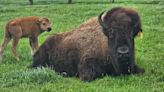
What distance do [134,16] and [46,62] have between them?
9.98 ft

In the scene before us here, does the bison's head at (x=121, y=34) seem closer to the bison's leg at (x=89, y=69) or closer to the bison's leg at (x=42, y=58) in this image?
the bison's leg at (x=89, y=69)

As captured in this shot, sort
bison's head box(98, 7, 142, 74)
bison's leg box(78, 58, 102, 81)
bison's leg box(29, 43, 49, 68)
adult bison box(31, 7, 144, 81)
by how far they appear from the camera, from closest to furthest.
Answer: bison's head box(98, 7, 142, 74)
adult bison box(31, 7, 144, 81)
bison's leg box(78, 58, 102, 81)
bison's leg box(29, 43, 49, 68)

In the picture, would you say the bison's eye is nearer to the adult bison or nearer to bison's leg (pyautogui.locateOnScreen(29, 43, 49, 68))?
the adult bison

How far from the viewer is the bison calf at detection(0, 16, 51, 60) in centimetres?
1403

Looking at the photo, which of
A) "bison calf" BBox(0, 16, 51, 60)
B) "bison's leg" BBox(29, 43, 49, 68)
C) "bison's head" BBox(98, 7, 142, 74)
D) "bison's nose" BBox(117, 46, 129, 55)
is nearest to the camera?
"bison's nose" BBox(117, 46, 129, 55)

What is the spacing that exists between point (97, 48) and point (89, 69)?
0.51m

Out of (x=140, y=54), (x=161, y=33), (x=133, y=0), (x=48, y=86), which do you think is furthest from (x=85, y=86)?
(x=133, y=0)

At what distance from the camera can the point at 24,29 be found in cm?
1416

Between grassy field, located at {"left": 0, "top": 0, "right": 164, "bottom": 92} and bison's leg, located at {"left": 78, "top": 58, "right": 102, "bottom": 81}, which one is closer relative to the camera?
grassy field, located at {"left": 0, "top": 0, "right": 164, "bottom": 92}

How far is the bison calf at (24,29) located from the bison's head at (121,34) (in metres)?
3.75

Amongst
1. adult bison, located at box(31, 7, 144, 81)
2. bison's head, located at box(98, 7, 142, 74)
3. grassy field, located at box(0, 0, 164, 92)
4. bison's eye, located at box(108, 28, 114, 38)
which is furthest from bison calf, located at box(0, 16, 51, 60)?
bison's eye, located at box(108, 28, 114, 38)

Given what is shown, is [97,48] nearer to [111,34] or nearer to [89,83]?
[111,34]

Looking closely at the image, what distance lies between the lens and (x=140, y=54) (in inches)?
549

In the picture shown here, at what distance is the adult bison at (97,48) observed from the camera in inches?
402
